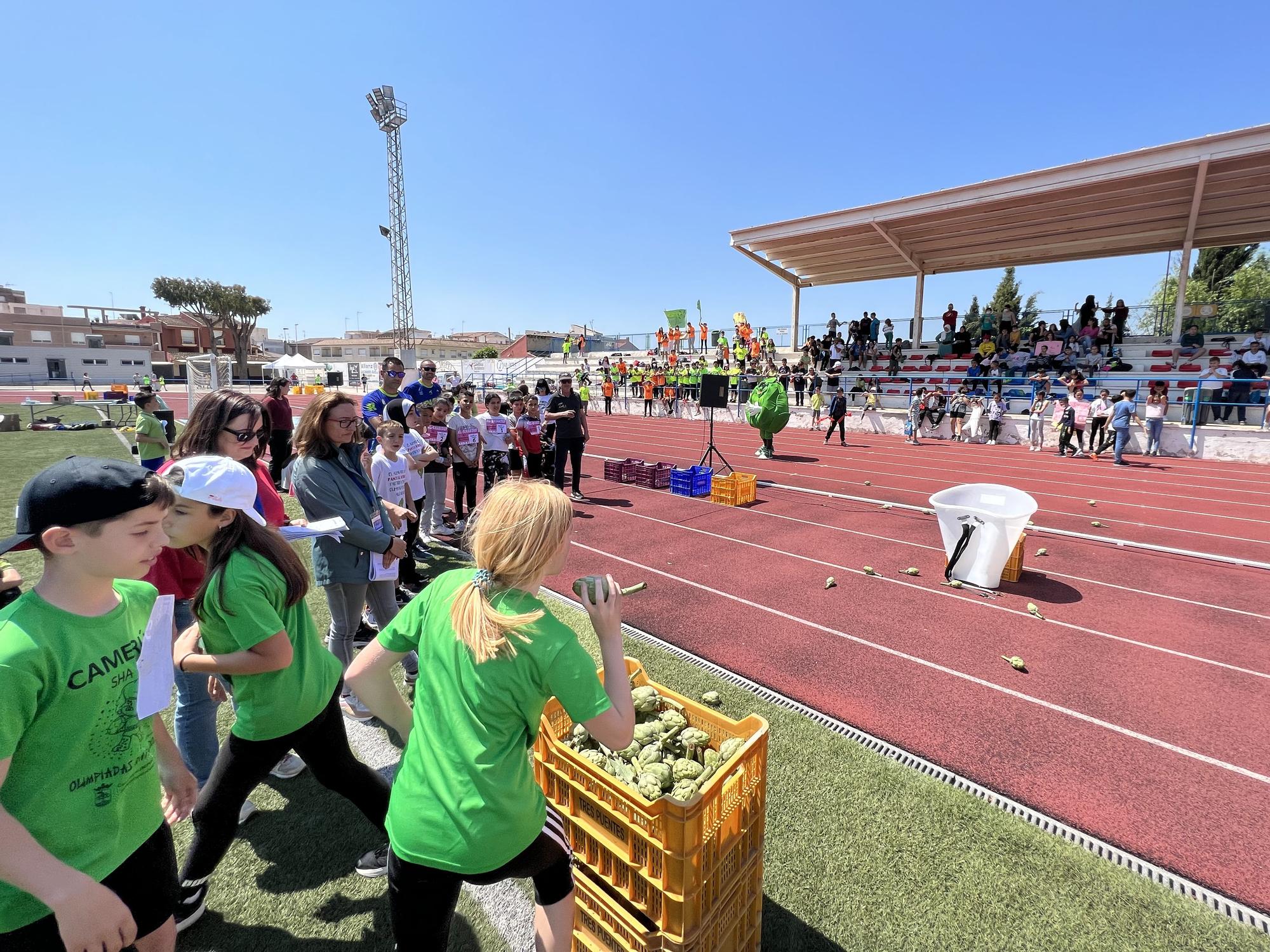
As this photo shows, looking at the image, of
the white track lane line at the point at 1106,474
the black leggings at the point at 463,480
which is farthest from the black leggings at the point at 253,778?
the white track lane line at the point at 1106,474

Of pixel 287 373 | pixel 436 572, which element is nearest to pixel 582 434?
pixel 436 572

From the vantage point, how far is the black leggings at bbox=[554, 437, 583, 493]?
9062mm

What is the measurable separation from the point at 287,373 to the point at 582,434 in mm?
45879

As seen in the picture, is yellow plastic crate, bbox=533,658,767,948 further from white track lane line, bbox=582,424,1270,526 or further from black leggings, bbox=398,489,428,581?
white track lane line, bbox=582,424,1270,526

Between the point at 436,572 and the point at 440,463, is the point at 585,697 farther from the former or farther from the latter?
the point at 440,463

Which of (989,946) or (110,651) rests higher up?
(110,651)

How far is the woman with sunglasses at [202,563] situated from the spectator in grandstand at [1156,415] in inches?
726

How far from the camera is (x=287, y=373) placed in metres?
45.9

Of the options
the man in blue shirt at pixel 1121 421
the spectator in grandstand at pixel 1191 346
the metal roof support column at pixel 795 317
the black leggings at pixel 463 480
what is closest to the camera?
the black leggings at pixel 463 480

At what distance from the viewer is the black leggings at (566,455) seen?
906cm

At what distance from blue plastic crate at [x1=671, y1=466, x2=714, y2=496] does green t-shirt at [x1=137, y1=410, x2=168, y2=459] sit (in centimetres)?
740

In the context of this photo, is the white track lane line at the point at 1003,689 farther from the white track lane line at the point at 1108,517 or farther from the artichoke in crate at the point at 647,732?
the white track lane line at the point at 1108,517

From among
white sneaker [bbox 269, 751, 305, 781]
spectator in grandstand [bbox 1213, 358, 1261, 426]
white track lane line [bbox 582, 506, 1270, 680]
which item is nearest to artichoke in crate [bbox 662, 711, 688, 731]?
white sneaker [bbox 269, 751, 305, 781]

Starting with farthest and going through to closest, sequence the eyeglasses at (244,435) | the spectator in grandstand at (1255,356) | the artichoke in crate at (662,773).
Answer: the spectator in grandstand at (1255,356) → the eyeglasses at (244,435) → the artichoke in crate at (662,773)
